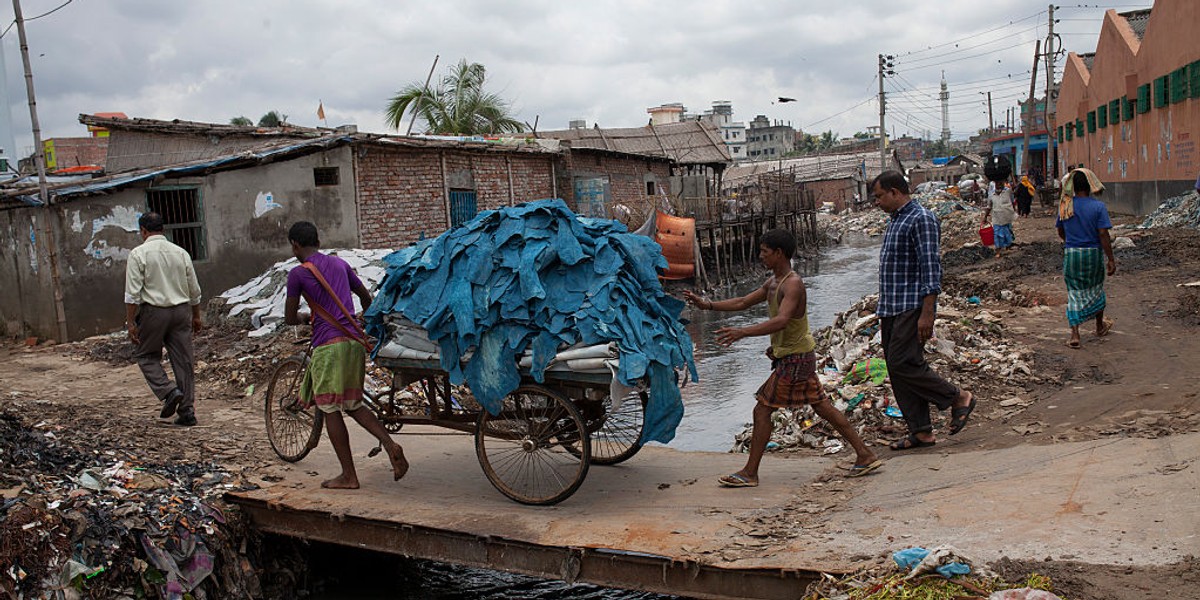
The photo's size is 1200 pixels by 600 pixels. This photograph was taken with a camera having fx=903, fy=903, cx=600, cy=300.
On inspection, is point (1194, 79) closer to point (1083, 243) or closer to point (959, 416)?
point (1083, 243)

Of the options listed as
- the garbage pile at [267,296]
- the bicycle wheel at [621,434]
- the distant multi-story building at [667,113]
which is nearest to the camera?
the bicycle wheel at [621,434]

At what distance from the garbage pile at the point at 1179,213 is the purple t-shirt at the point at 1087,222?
1093 centimetres

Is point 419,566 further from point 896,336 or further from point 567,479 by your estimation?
point 896,336

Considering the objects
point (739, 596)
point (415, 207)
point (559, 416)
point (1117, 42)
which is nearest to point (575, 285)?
point (559, 416)

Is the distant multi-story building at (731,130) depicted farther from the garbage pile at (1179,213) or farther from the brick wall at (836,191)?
the garbage pile at (1179,213)

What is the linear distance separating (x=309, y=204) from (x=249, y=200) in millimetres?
996

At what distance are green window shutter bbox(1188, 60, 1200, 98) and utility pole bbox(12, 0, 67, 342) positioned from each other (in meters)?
21.2

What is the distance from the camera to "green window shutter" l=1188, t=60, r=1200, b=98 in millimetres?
18641

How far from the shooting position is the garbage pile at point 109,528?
180 inches

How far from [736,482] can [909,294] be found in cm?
155

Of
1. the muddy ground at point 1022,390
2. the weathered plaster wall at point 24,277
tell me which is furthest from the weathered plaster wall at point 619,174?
the weathered plaster wall at point 24,277

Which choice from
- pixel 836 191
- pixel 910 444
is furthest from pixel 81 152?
pixel 836 191

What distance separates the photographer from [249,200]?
49.1ft

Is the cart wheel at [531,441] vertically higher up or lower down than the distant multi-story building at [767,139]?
lower down
